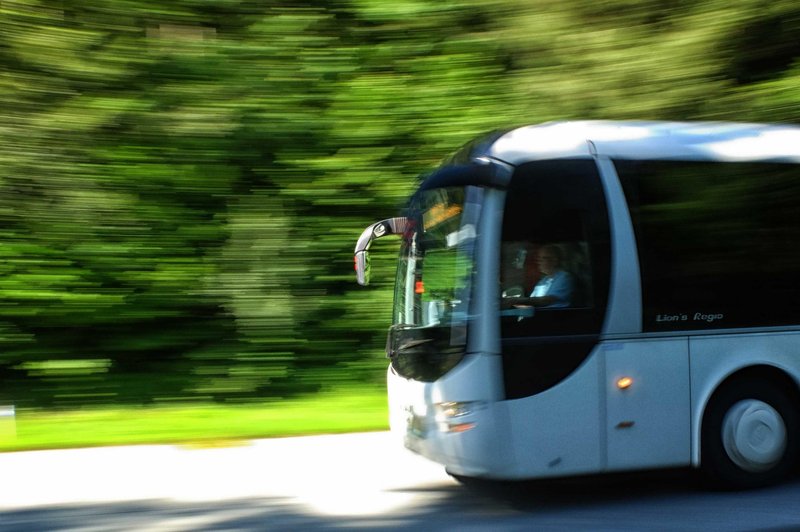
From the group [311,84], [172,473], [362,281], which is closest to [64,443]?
[172,473]

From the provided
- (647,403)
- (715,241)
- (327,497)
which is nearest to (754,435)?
(647,403)

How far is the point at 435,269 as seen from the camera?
21.1 ft

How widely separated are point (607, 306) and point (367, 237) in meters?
1.95

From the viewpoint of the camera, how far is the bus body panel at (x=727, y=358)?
6199mm

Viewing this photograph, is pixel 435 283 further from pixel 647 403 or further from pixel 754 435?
pixel 754 435

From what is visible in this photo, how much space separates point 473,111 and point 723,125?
5070 mm

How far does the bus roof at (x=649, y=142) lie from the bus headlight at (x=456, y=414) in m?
1.61

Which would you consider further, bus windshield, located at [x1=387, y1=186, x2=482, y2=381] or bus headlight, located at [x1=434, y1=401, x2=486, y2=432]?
bus windshield, located at [x1=387, y1=186, x2=482, y2=381]

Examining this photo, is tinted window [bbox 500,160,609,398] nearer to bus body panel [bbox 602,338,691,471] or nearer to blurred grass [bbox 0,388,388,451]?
bus body panel [bbox 602,338,691,471]

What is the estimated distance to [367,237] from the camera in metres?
6.98

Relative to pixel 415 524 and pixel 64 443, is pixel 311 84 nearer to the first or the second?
pixel 64 443

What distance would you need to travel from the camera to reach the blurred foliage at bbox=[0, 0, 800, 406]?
1034cm

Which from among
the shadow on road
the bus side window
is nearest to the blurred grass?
the shadow on road

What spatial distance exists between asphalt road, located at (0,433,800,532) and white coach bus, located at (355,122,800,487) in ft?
1.17
